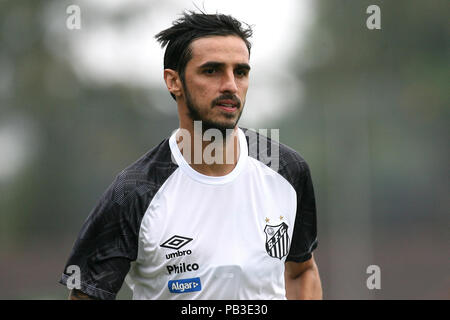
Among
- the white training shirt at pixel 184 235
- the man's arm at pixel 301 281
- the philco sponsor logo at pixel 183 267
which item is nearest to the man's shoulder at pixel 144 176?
the white training shirt at pixel 184 235

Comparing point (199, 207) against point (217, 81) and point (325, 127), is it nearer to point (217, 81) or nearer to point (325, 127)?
point (217, 81)

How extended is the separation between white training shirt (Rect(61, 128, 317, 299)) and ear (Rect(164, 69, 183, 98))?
0.27 m

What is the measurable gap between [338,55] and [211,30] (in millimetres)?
5517

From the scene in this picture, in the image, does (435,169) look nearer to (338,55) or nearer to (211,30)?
(338,55)

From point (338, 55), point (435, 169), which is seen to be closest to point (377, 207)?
point (435, 169)

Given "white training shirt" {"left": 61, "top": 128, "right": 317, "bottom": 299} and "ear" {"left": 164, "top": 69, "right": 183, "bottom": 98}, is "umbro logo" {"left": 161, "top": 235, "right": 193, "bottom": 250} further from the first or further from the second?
"ear" {"left": 164, "top": 69, "right": 183, "bottom": 98}

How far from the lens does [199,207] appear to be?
3025 millimetres

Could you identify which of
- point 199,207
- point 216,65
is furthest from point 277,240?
point 216,65

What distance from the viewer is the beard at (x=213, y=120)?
298 cm

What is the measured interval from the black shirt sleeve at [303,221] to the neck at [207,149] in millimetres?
421

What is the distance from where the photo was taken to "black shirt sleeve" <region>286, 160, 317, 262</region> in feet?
10.8

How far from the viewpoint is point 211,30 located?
3.16m

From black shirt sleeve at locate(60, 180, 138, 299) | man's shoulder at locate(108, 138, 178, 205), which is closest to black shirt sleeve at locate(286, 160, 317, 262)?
man's shoulder at locate(108, 138, 178, 205)

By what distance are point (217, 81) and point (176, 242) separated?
0.80 m
